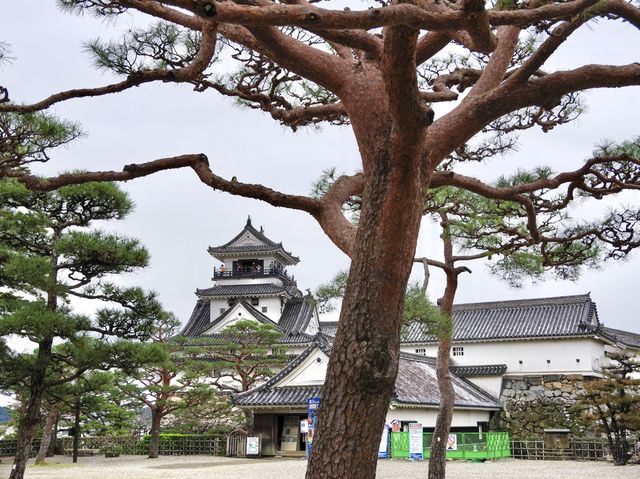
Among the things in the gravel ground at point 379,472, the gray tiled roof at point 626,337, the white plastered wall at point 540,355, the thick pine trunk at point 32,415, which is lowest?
the gravel ground at point 379,472

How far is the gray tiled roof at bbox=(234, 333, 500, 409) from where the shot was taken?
63.3ft

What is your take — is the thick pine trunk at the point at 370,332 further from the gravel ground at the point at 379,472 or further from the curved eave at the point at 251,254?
the curved eave at the point at 251,254

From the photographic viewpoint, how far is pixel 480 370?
24.5 meters

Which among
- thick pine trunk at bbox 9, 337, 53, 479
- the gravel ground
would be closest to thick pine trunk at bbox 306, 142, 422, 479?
thick pine trunk at bbox 9, 337, 53, 479

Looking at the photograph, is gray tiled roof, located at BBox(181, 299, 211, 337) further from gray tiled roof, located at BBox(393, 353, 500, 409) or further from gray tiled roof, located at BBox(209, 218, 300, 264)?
gray tiled roof, located at BBox(393, 353, 500, 409)

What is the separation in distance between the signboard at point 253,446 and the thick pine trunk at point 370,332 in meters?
17.7

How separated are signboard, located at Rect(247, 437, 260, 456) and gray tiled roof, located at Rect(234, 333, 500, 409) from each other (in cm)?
129

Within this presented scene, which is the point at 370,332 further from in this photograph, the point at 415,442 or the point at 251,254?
the point at 251,254

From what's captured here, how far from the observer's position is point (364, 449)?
303cm

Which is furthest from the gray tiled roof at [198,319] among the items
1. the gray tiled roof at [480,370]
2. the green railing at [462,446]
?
the green railing at [462,446]

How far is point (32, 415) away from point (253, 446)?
11.2 meters

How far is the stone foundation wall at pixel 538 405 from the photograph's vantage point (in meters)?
22.1

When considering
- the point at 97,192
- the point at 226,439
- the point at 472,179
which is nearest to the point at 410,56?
the point at 472,179

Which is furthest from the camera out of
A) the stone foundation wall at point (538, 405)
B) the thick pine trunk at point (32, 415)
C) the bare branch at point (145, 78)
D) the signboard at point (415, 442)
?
the stone foundation wall at point (538, 405)
